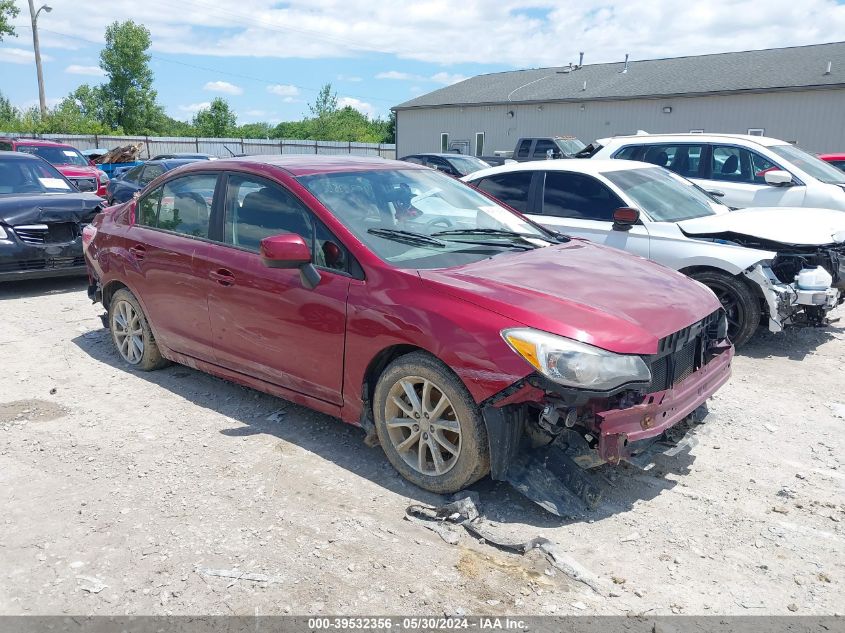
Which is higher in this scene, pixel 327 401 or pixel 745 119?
pixel 745 119

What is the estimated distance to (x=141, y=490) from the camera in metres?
3.87

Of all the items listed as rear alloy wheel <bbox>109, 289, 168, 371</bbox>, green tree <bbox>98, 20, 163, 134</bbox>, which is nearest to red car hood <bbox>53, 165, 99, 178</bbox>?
rear alloy wheel <bbox>109, 289, 168, 371</bbox>

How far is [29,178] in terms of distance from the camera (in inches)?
380

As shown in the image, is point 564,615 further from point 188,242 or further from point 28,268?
point 28,268

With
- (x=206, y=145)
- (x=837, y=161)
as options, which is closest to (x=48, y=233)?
(x=837, y=161)

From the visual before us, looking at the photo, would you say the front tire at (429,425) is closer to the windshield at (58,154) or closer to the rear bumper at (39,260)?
the rear bumper at (39,260)

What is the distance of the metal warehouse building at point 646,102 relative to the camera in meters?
25.4

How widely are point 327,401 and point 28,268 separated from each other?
5920 millimetres

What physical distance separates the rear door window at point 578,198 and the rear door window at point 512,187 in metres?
0.24

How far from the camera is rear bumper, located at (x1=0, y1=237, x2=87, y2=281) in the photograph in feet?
26.8

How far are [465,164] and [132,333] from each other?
14.7 meters

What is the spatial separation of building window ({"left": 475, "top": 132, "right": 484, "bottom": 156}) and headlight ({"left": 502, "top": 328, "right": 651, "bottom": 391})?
112 ft

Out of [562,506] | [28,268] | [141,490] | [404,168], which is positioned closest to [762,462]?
[562,506]

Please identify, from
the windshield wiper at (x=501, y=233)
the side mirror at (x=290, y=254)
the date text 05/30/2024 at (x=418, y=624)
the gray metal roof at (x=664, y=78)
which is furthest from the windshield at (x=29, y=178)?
the gray metal roof at (x=664, y=78)
